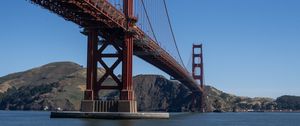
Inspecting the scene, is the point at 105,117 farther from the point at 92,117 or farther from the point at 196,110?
the point at 196,110

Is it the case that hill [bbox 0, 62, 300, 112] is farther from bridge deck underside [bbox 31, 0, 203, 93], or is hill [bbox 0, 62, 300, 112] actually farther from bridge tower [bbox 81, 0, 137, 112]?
bridge tower [bbox 81, 0, 137, 112]

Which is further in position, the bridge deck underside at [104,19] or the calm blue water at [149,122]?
the calm blue water at [149,122]

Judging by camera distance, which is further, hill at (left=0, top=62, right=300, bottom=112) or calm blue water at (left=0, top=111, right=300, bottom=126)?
hill at (left=0, top=62, right=300, bottom=112)

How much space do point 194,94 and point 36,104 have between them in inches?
2676

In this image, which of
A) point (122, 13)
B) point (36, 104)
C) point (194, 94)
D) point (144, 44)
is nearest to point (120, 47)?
point (144, 44)

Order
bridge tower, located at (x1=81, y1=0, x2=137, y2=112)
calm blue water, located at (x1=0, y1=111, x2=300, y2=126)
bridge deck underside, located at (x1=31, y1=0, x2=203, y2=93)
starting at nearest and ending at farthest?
1. bridge deck underside, located at (x1=31, y1=0, x2=203, y2=93)
2. calm blue water, located at (x1=0, y1=111, x2=300, y2=126)
3. bridge tower, located at (x1=81, y1=0, x2=137, y2=112)

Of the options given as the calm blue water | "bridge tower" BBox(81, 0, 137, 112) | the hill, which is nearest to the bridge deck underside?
"bridge tower" BBox(81, 0, 137, 112)

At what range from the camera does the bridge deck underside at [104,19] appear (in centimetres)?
4012

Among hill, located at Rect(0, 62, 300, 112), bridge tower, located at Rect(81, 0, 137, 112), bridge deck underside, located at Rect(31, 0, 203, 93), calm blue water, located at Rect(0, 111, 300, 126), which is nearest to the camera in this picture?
bridge deck underside, located at Rect(31, 0, 203, 93)

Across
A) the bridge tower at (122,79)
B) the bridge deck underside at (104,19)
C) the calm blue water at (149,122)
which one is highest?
the bridge deck underside at (104,19)

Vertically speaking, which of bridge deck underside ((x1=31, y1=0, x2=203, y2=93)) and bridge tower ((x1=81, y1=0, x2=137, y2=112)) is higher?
bridge deck underside ((x1=31, y1=0, x2=203, y2=93))

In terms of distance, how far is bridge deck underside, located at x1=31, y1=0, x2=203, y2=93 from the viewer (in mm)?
40125

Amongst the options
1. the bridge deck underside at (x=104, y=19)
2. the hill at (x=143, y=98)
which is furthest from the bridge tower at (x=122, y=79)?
the hill at (x=143, y=98)

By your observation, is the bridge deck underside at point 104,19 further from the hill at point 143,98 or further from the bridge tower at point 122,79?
the hill at point 143,98
